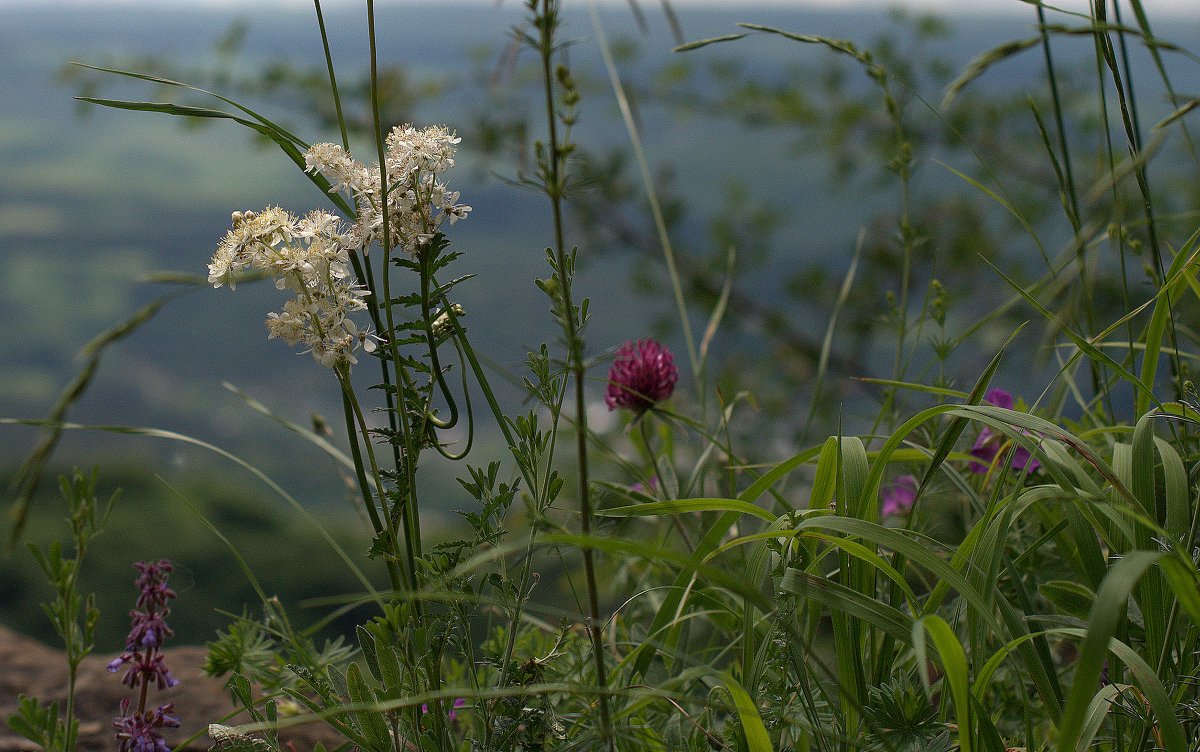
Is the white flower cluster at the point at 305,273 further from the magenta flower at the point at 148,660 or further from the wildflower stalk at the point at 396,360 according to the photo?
the magenta flower at the point at 148,660

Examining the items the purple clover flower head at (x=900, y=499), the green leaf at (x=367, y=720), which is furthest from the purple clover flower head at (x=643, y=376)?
the green leaf at (x=367, y=720)

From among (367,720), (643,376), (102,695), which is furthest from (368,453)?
(102,695)

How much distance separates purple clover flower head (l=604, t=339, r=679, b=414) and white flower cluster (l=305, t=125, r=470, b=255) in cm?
37

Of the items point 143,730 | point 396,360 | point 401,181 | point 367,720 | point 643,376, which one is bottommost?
point 143,730

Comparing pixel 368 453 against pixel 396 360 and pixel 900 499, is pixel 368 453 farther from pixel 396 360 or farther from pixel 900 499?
pixel 900 499

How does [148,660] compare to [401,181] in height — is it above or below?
below

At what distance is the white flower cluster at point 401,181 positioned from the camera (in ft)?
1.72

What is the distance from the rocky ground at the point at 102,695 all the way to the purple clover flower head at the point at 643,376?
0.50 meters

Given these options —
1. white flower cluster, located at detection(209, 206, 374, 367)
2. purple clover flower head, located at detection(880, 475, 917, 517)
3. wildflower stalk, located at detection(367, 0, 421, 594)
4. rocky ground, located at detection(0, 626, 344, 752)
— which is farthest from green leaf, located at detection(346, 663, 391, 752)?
purple clover flower head, located at detection(880, 475, 917, 517)

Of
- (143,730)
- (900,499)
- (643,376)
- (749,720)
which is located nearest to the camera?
(749,720)

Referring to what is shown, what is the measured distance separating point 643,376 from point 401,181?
0.42 metres

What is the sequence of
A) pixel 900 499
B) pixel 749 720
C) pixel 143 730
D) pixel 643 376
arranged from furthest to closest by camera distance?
pixel 900 499 → pixel 643 376 → pixel 143 730 → pixel 749 720

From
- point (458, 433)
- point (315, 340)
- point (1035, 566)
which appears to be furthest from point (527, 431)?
point (458, 433)

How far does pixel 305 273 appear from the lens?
0.52m
